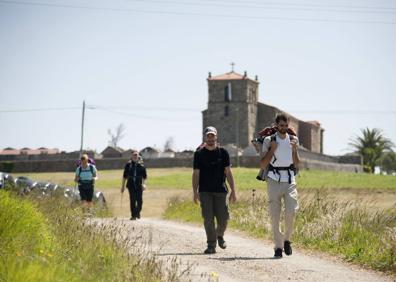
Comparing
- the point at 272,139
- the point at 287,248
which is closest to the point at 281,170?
the point at 272,139

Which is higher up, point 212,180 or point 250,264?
point 212,180

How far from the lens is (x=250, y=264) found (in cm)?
948

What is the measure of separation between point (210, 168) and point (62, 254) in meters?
4.33

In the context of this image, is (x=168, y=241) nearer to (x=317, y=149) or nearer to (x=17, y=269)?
(x=17, y=269)

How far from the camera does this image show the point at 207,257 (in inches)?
403

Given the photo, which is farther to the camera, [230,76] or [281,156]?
[230,76]

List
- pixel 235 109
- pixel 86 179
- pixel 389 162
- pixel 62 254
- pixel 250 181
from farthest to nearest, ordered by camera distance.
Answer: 1. pixel 389 162
2. pixel 235 109
3. pixel 250 181
4. pixel 86 179
5. pixel 62 254

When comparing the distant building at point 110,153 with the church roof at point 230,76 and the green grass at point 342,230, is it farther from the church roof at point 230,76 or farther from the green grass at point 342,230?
the green grass at point 342,230

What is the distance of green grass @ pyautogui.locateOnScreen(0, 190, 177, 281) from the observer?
17.9 ft

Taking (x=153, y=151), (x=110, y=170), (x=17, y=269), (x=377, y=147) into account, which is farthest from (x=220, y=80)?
(x=17, y=269)

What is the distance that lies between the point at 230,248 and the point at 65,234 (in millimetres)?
3536

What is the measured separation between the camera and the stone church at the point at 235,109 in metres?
104

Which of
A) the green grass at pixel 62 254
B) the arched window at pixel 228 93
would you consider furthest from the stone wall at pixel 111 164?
the green grass at pixel 62 254

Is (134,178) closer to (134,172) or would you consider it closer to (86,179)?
(134,172)
